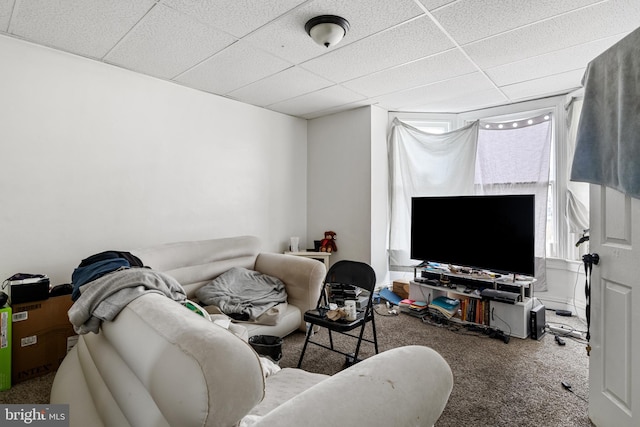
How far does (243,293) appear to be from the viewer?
2922mm

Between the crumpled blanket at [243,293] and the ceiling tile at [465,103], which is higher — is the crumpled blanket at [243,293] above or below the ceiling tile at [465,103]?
below

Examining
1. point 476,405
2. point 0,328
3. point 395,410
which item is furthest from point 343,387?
point 0,328

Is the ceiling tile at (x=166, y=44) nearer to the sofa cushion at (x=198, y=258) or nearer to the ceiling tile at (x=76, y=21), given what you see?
the ceiling tile at (x=76, y=21)

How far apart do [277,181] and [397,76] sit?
2.01m

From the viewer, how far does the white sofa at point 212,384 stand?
76cm

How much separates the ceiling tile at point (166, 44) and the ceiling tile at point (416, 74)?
4.74 feet

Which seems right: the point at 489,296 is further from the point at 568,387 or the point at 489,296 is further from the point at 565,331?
the point at 568,387

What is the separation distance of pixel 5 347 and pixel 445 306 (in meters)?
3.67

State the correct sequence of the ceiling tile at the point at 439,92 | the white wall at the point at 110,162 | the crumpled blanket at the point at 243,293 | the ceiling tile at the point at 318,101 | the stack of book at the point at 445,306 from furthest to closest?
the ceiling tile at the point at 318,101 → the stack of book at the point at 445,306 → the ceiling tile at the point at 439,92 → the crumpled blanket at the point at 243,293 → the white wall at the point at 110,162

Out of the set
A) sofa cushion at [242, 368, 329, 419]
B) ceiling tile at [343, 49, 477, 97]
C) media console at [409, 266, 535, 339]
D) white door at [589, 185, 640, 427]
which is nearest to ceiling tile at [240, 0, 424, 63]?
ceiling tile at [343, 49, 477, 97]

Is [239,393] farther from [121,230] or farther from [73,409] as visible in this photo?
[121,230]

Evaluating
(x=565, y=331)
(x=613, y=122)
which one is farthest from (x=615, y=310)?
(x=565, y=331)

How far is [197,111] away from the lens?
3473 millimetres

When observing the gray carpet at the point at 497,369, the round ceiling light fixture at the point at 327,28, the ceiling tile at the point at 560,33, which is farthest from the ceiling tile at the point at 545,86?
the gray carpet at the point at 497,369
